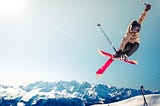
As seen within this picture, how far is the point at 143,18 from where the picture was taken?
1842 cm

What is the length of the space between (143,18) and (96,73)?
7.75 metres

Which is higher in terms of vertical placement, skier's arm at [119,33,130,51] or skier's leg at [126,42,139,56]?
skier's arm at [119,33,130,51]

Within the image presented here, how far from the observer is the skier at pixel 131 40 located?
17953 mm

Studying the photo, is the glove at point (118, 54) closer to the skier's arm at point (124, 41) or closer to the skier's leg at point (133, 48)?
the skier's arm at point (124, 41)

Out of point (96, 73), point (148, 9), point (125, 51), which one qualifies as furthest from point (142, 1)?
point (96, 73)

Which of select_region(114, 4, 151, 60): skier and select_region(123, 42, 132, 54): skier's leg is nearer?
select_region(114, 4, 151, 60): skier

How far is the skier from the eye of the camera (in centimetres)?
1795

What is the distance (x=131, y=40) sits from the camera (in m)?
20.0

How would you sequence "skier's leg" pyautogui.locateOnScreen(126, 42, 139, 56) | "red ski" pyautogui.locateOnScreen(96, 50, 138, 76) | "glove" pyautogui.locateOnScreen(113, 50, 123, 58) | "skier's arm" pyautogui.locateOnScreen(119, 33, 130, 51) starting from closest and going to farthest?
"skier's leg" pyautogui.locateOnScreen(126, 42, 139, 56), "skier's arm" pyautogui.locateOnScreen(119, 33, 130, 51), "glove" pyautogui.locateOnScreen(113, 50, 123, 58), "red ski" pyautogui.locateOnScreen(96, 50, 138, 76)

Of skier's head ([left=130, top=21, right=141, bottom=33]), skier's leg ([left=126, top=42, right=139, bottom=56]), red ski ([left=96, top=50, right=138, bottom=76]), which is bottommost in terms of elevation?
skier's leg ([left=126, top=42, right=139, bottom=56])

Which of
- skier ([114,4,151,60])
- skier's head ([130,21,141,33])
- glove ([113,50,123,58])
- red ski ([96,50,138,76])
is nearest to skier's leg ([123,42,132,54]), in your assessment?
skier ([114,4,151,60])

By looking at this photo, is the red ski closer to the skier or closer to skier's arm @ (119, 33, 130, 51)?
the skier

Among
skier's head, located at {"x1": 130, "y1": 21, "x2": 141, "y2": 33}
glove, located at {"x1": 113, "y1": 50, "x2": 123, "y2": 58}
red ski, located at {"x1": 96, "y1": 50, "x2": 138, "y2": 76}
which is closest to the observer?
skier's head, located at {"x1": 130, "y1": 21, "x2": 141, "y2": 33}

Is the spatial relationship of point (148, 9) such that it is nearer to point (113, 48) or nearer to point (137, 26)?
point (137, 26)
